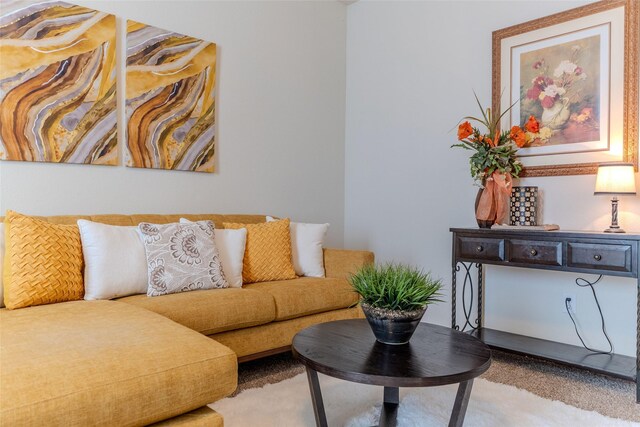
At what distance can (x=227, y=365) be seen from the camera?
1347mm

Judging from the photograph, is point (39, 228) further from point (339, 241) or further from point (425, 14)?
point (425, 14)

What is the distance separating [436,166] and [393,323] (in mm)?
2155

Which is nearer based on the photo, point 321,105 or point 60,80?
point 60,80

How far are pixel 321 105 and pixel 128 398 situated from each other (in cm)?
324

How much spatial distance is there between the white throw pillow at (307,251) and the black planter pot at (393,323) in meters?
1.35

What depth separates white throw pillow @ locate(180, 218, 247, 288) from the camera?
2.57 metres

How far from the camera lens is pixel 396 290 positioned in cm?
156

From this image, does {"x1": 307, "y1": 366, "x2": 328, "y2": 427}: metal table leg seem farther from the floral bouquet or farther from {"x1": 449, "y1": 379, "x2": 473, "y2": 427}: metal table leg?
the floral bouquet

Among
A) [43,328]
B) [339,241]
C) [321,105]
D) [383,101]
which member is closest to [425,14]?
[383,101]

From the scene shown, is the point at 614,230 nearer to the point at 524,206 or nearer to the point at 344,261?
the point at 524,206

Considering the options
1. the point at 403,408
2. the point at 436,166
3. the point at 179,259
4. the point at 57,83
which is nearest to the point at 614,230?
the point at 436,166

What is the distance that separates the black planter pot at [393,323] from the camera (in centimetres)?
156

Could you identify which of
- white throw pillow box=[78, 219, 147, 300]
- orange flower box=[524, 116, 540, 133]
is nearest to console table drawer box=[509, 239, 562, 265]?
orange flower box=[524, 116, 540, 133]

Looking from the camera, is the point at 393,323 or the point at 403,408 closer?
the point at 393,323
